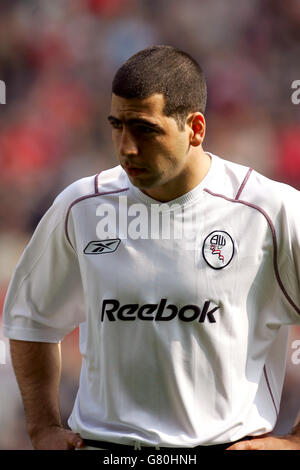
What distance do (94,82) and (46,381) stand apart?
2.89 meters

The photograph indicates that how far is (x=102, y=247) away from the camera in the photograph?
191 cm

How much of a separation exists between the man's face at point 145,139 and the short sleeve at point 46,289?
1.00 feet

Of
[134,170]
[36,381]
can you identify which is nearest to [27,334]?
[36,381]

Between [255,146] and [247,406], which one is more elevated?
[255,146]

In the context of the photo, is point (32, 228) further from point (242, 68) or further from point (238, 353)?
point (238, 353)

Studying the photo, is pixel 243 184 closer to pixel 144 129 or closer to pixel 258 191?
pixel 258 191

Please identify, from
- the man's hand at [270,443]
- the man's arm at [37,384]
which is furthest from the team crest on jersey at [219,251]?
the man's arm at [37,384]

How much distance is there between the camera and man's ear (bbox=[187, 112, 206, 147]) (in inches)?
73.3

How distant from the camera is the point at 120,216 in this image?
193cm

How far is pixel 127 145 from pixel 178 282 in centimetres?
36

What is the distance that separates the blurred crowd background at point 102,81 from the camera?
4387 mm

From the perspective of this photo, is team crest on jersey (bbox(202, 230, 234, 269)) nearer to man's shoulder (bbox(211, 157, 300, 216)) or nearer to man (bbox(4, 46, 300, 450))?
man (bbox(4, 46, 300, 450))

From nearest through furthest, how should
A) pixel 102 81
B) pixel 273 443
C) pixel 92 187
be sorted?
pixel 273 443
pixel 92 187
pixel 102 81
